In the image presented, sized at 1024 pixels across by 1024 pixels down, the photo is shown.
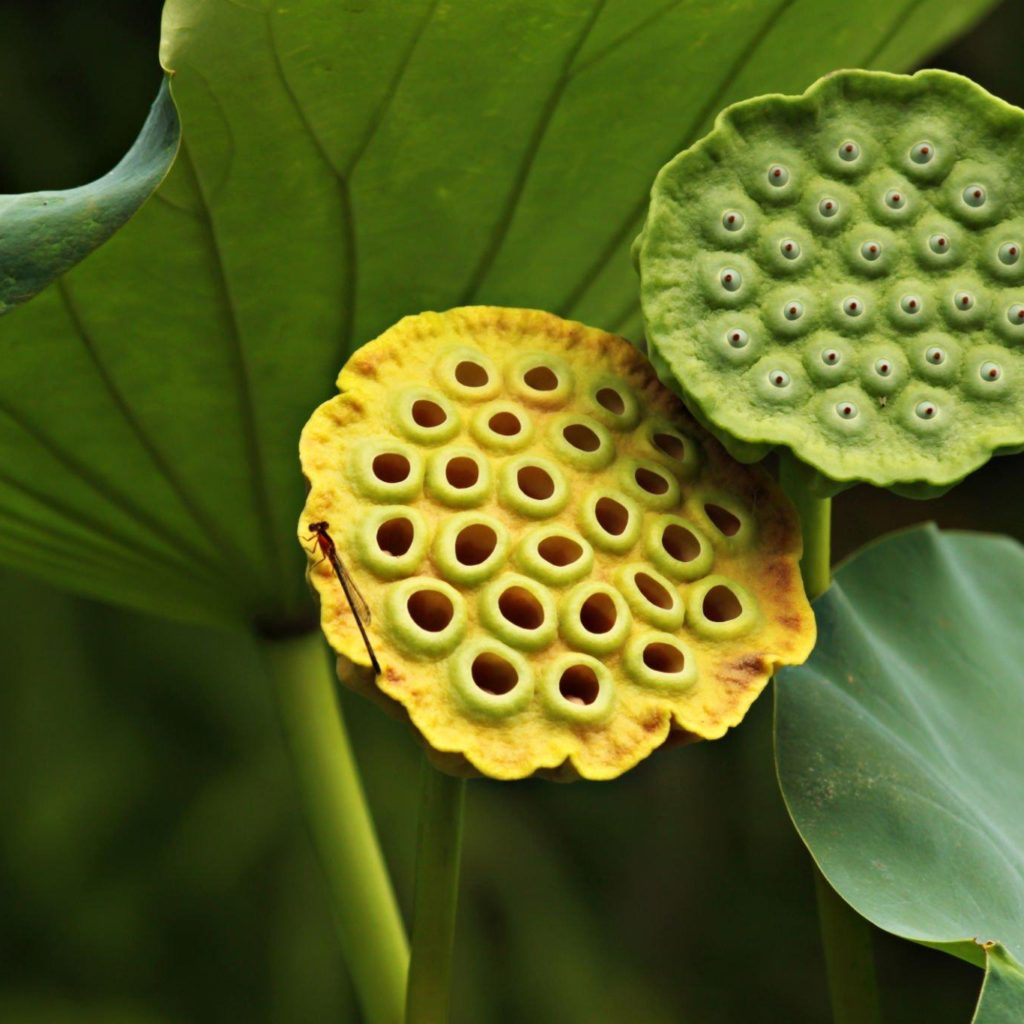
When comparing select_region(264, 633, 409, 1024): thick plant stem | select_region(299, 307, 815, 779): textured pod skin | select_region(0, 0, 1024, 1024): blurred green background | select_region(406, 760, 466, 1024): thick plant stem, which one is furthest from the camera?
select_region(0, 0, 1024, 1024): blurred green background

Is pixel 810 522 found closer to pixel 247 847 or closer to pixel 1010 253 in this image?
pixel 1010 253

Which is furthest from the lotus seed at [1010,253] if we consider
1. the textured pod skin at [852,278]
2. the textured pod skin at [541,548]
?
the textured pod skin at [541,548]

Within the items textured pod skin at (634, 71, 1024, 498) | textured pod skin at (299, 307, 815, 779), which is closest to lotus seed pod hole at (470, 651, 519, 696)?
textured pod skin at (299, 307, 815, 779)

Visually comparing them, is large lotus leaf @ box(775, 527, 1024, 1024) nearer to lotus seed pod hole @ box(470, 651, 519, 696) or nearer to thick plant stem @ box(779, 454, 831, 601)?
thick plant stem @ box(779, 454, 831, 601)

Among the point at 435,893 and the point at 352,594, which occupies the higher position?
the point at 352,594

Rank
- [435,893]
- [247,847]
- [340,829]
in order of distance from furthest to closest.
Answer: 1. [247,847]
2. [340,829]
3. [435,893]

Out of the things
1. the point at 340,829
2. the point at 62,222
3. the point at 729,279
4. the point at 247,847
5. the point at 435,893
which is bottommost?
the point at 247,847

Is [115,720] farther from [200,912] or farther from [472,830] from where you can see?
[472,830]

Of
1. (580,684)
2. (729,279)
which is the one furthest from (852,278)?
(580,684)

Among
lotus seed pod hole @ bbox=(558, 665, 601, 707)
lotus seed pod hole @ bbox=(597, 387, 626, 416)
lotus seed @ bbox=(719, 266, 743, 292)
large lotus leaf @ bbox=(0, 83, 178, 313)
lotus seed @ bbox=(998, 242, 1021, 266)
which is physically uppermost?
lotus seed @ bbox=(998, 242, 1021, 266)
